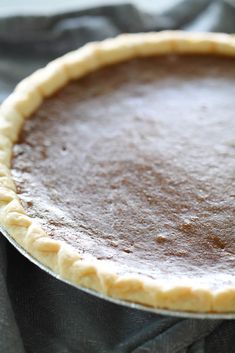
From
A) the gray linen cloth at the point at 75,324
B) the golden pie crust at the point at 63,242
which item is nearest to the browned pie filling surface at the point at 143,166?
the golden pie crust at the point at 63,242

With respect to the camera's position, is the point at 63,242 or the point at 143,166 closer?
the point at 63,242

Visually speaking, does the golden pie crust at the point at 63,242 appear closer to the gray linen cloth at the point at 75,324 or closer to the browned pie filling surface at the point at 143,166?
the browned pie filling surface at the point at 143,166

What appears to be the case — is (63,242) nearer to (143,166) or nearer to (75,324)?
(75,324)

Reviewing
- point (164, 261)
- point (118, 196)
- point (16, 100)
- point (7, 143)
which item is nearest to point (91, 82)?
point (16, 100)

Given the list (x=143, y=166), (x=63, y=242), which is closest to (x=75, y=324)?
(x=63, y=242)

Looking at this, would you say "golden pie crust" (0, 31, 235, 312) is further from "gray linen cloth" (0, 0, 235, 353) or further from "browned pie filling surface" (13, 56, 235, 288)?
"gray linen cloth" (0, 0, 235, 353)

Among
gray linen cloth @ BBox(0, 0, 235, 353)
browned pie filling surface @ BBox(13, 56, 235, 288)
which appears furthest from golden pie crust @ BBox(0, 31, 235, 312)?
gray linen cloth @ BBox(0, 0, 235, 353)
